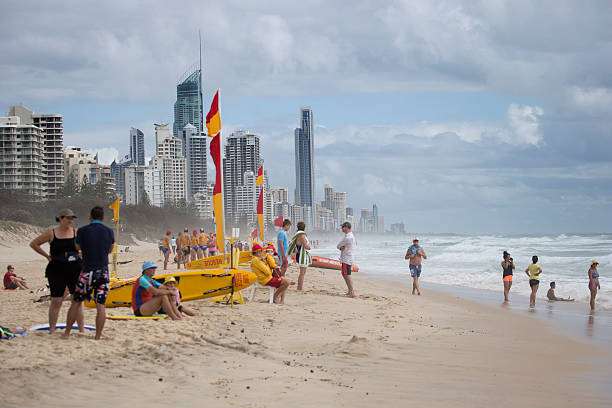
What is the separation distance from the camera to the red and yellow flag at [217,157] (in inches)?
451

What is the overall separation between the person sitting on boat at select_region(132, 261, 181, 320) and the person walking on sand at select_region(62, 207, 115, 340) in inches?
66.0

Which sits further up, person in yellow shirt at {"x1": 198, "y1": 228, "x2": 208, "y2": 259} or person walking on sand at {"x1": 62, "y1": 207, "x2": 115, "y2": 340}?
person walking on sand at {"x1": 62, "y1": 207, "x2": 115, "y2": 340}

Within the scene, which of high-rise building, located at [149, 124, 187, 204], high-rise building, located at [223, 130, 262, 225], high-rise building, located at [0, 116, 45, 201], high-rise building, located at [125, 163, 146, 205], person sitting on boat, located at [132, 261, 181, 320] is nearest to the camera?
person sitting on boat, located at [132, 261, 181, 320]

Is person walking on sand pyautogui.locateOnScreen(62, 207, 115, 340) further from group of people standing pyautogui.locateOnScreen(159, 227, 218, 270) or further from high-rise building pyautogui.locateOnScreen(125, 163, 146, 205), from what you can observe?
high-rise building pyautogui.locateOnScreen(125, 163, 146, 205)

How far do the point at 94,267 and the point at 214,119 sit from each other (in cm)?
616

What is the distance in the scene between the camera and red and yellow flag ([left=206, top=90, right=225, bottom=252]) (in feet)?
37.6

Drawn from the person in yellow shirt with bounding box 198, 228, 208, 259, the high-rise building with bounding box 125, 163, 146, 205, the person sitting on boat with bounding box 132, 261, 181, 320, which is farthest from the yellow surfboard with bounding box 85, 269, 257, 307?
the high-rise building with bounding box 125, 163, 146, 205

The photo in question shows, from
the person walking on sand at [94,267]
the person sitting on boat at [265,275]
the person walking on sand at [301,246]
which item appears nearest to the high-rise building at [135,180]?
the person walking on sand at [301,246]

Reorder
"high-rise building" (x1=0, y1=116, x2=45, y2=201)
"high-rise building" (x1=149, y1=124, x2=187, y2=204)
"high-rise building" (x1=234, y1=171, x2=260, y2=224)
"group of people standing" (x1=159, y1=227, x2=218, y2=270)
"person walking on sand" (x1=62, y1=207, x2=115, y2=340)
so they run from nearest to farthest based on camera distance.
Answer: "person walking on sand" (x1=62, y1=207, x2=115, y2=340) < "group of people standing" (x1=159, y1=227, x2=218, y2=270) < "high-rise building" (x1=0, y1=116, x2=45, y2=201) < "high-rise building" (x1=234, y1=171, x2=260, y2=224) < "high-rise building" (x1=149, y1=124, x2=187, y2=204)

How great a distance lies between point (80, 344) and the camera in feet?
21.0

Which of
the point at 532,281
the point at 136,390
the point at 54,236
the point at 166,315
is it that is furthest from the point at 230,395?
the point at 532,281

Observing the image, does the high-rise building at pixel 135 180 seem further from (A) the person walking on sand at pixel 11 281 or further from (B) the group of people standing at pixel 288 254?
(B) the group of people standing at pixel 288 254

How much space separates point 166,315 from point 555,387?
17.3 ft

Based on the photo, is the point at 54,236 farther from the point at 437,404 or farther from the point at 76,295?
the point at 437,404
